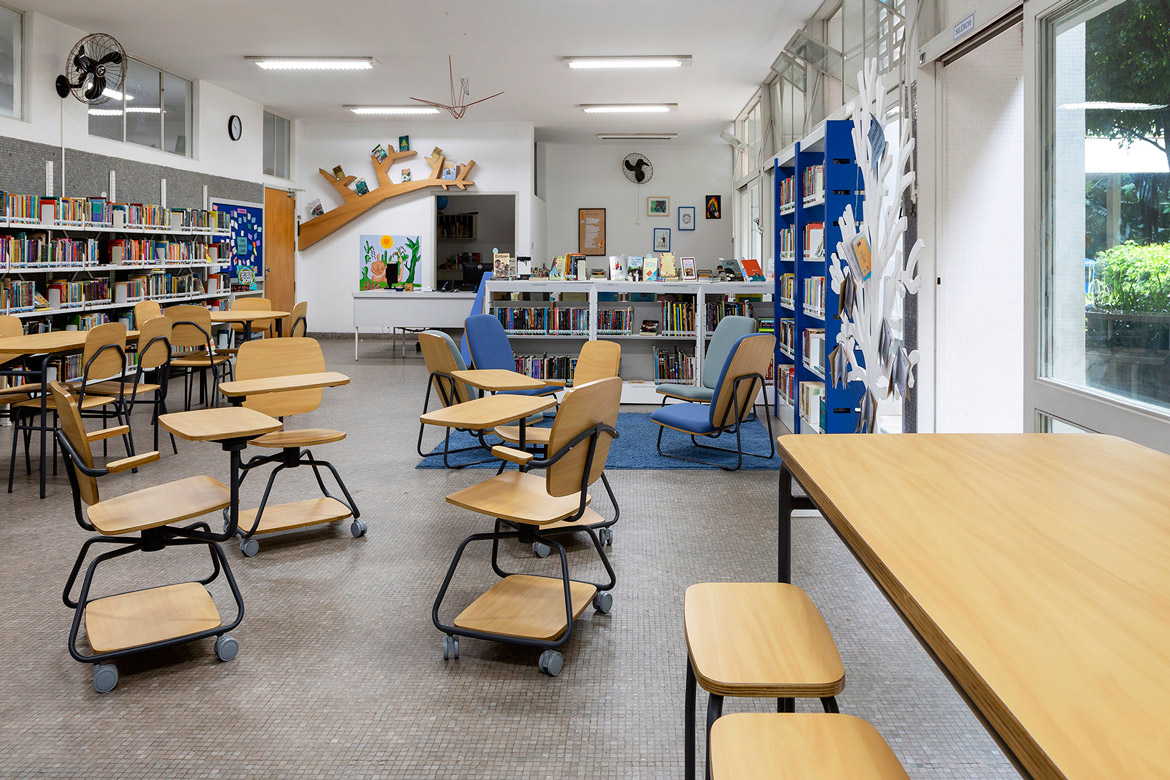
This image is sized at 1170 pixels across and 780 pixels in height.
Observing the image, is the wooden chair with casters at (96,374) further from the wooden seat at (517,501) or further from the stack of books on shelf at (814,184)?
the stack of books on shelf at (814,184)

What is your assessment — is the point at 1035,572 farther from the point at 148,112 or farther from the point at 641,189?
the point at 641,189

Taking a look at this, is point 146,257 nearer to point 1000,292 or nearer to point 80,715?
point 80,715

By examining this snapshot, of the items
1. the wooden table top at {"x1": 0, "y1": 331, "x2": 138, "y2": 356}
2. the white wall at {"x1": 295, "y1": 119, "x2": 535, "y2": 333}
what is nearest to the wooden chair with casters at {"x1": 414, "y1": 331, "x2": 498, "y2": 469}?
the wooden table top at {"x1": 0, "y1": 331, "x2": 138, "y2": 356}

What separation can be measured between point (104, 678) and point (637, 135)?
1391 centimetres

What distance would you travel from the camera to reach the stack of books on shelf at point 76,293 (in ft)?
25.6

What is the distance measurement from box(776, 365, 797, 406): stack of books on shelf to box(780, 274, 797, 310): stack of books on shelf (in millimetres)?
544

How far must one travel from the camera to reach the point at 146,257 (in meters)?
9.12

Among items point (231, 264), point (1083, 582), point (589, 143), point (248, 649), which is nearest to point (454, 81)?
point (231, 264)

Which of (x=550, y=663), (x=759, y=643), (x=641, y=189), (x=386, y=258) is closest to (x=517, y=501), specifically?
(x=550, y=663)

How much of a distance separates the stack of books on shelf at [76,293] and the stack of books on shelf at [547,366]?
4284 millimetres

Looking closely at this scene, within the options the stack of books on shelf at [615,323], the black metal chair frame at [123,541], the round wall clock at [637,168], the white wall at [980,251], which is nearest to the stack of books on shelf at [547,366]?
the stack of books on shelf at [615,323]

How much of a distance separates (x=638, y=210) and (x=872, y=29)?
394 inches

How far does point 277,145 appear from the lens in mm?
13562

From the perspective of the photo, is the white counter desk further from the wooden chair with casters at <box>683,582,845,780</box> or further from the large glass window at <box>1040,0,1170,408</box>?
the wooden chair with casters at <box>683,582,845,780</box>
